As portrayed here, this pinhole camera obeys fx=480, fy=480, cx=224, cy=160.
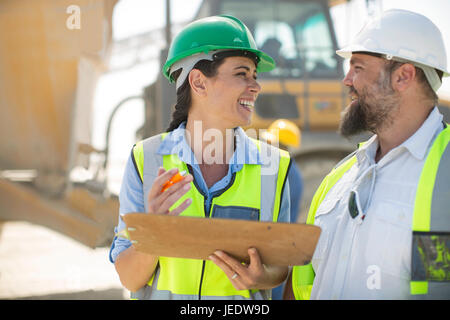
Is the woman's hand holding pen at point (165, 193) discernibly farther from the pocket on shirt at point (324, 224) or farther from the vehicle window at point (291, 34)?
the vehicle window at point (291, 34)

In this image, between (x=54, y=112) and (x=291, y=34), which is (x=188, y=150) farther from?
(x=291, y=34)

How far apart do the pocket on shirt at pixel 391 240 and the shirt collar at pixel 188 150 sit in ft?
1.64

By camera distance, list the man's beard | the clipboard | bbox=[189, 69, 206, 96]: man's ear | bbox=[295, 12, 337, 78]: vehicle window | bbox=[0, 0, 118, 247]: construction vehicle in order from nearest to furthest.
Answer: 1. the clipboard
2. the man's beard
3. bbox=[189, 69, 206, 96]: man's ear
4. bbox=[0, 0, 118, 247]: construction vehicle
5. bbox=[295, 12, 337, 78]: vehicle window

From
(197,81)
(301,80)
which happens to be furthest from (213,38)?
(301,80)

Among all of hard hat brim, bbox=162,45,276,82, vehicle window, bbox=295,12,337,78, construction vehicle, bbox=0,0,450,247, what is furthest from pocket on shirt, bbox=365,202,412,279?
vehicle window, bbox=295,12,337,78

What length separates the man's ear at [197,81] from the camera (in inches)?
76.2

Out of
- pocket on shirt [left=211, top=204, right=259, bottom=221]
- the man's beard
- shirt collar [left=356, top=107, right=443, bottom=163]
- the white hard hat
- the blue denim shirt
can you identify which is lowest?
pocket on shirt [left=211, top=204, right=259, bottom=221]

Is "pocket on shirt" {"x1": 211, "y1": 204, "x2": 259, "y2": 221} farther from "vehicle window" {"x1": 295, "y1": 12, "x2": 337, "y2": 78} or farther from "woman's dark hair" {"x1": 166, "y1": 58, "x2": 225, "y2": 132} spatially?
"vehicle window" {"x1": 295, "y1": 12, "x2": 337, "y2": 78}

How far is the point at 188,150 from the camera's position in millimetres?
1887

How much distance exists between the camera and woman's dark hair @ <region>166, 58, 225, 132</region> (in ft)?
6.26

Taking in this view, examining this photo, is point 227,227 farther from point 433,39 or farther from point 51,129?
point 51,129

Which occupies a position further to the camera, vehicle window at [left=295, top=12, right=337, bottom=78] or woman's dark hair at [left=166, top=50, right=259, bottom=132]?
vehicle window at [left=295, top=12, right=337, bottom=78]

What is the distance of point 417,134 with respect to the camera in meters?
1.71

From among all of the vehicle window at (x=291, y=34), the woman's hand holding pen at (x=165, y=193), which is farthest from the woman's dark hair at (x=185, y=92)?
the vehicle window at (x=291, y=34)
